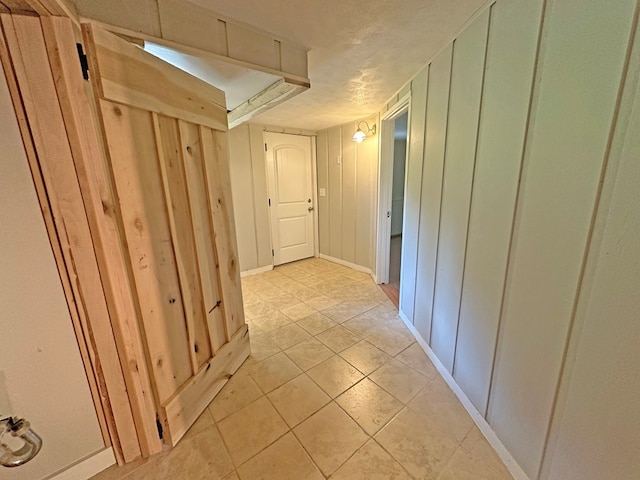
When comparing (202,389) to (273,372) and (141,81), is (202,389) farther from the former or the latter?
(141,81)

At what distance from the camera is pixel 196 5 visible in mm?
1264

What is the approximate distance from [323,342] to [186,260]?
131 centimetres

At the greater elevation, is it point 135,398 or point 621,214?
point 621,214

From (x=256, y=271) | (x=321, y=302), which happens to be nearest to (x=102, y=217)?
(x=321, y=302)

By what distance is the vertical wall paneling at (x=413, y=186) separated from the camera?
1.99 meters

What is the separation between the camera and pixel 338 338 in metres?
2.24

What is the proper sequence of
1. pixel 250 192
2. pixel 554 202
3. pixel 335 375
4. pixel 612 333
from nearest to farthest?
pixel 612 333 < pixel 554 202 < pixel 335 375 < pixel 250 192

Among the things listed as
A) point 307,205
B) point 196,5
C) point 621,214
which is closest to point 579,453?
point 621,214

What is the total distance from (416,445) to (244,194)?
3.31m

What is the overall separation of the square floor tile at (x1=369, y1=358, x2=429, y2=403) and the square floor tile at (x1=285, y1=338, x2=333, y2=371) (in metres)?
0.41

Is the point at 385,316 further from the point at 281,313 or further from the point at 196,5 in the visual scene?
the point at 196,5

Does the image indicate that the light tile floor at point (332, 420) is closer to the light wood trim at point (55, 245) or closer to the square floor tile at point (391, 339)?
the square floor tile at point (391, 339)

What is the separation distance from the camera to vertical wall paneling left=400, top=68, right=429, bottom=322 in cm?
199

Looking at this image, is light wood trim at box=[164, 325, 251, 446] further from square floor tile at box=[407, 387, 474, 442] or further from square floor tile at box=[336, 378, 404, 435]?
square floor tile at box=[407, 387, 474, 442]
